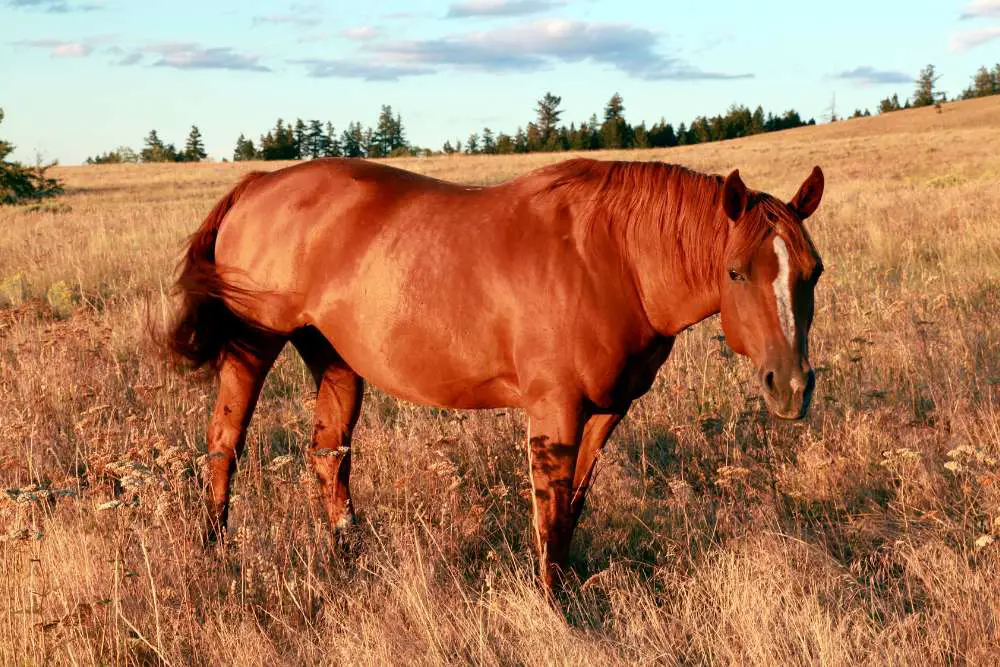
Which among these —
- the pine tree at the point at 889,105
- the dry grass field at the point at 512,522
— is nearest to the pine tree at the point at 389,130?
the pine tree at the point at 889,105

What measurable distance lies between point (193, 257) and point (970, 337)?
592 cm

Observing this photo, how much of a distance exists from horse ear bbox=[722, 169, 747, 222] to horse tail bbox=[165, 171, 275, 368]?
8.13 feet

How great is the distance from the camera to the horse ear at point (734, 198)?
10.0ft

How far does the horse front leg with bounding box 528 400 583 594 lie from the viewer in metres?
3.41

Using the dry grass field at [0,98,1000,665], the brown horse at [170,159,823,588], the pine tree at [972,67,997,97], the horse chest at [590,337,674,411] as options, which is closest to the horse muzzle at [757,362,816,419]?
the brown horse at [170,159,823,588]

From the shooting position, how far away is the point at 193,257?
4.50 m

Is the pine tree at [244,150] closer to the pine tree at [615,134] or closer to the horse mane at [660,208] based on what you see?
the pine tree at [615,134]

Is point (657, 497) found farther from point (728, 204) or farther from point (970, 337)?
point (970, 337)

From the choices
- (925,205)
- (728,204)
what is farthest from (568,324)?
(925,205)

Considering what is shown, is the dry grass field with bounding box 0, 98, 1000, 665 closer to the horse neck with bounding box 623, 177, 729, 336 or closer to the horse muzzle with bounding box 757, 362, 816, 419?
the horse muzzle with bounding box 757, 362, 816, 419

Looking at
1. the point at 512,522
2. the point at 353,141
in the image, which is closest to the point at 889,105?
the point at 353,141

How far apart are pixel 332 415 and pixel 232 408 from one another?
1.81 ft

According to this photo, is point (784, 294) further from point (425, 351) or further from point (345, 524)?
point (345, 524)

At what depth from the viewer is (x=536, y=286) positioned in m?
3.46
